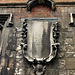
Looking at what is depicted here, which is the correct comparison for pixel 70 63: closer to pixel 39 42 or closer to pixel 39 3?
pixel 39 42

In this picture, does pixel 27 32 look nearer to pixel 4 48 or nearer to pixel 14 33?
pixel 14 33

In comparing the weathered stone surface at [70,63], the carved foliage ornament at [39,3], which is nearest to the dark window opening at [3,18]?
the carved foliage ornament at [39,3]

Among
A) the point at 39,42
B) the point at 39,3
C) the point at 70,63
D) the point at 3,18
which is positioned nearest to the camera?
the point at 70,63

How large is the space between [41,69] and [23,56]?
787mm

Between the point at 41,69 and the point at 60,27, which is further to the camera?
the point at 60,27

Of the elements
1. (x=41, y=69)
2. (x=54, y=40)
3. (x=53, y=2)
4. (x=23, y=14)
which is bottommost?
(x=41, y=69)

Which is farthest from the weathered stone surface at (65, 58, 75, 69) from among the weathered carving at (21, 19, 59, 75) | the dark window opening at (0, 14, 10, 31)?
the dark window opening at (0, 14, 10, 31)

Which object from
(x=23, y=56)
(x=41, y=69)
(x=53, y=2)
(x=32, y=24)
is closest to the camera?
(x=41, y=69)

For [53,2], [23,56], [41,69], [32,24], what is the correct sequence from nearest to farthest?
[41,69], [23,56], [32,24], [53,2]

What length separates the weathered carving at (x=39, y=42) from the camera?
4824 mm

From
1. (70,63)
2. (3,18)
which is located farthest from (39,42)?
(3,18)

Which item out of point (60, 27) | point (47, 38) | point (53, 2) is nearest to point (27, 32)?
point (47, 38)

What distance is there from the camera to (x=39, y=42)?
521 centimetres

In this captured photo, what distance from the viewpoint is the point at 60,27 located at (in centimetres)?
575
